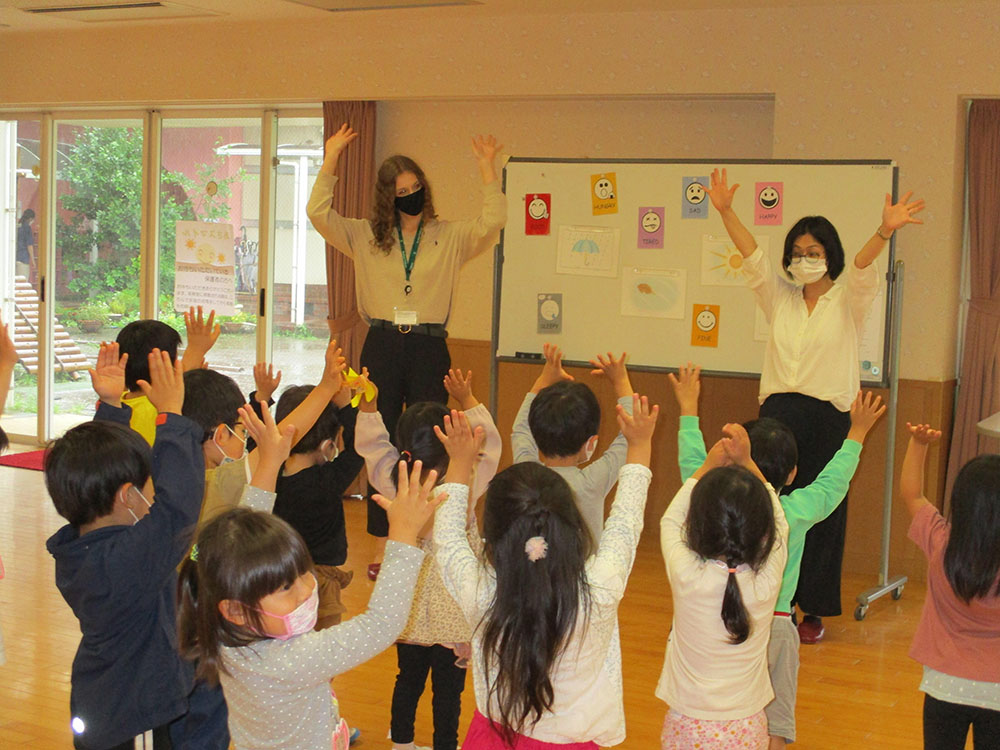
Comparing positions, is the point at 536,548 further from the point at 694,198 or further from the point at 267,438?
the point at 694,198

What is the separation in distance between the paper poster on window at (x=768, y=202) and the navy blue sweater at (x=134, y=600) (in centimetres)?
341

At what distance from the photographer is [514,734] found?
182 cm

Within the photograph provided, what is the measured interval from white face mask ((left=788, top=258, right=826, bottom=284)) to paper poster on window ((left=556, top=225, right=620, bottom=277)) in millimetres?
1371

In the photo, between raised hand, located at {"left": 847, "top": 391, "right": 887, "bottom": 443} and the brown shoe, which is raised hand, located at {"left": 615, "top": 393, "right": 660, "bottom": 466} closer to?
raised hand, located at {"left": 847, "top": 391, "right": 887, "bottom": 443}

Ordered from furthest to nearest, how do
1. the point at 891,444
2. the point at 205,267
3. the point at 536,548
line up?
the point at 205,267
the point at 891,444
the point at 536,548

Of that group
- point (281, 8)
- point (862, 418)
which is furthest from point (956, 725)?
point (281, 8)

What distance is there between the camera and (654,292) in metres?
5.02

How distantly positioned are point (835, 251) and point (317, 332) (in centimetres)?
387

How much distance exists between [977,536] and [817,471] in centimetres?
185

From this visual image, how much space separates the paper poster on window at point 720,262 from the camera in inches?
193

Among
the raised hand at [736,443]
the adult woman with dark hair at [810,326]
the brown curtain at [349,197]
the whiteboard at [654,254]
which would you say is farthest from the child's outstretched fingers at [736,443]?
the brown curtain at [349,197]

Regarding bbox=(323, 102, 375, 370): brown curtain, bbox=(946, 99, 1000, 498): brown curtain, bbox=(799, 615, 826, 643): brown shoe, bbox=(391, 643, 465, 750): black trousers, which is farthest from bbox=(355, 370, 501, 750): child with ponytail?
bbox=(323, 102, 375, 370): brown curtain

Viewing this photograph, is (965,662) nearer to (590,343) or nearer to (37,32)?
(590,343)

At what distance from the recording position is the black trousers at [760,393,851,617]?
3.89 m
